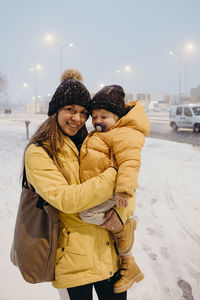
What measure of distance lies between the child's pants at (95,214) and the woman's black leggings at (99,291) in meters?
0.51

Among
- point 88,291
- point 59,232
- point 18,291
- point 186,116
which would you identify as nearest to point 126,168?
point 59,232

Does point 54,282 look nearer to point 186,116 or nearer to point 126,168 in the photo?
point 126,168

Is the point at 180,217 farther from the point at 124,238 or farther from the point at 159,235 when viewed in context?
the point at 124,238

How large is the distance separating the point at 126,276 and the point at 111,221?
590mm

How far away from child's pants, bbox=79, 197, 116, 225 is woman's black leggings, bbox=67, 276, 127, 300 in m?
0.51

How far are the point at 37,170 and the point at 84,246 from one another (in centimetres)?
65

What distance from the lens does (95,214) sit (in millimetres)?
1596

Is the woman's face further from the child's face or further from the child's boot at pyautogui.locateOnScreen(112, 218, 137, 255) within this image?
the child's boot at pyautogui.locateOnScreen(112, 218, 137, 255)

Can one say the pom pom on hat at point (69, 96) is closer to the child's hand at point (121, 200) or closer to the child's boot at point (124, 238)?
the child's hand at point (121, 200)

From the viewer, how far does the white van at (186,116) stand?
16156 millimetres

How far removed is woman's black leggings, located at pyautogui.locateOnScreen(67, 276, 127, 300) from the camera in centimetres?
167

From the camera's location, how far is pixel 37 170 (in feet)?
5.08

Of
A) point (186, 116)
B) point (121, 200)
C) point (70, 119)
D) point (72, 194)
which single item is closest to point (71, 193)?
point (72, 194)

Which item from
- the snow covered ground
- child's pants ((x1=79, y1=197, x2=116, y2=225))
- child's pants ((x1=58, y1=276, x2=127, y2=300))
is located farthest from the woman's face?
the snow covered ground
